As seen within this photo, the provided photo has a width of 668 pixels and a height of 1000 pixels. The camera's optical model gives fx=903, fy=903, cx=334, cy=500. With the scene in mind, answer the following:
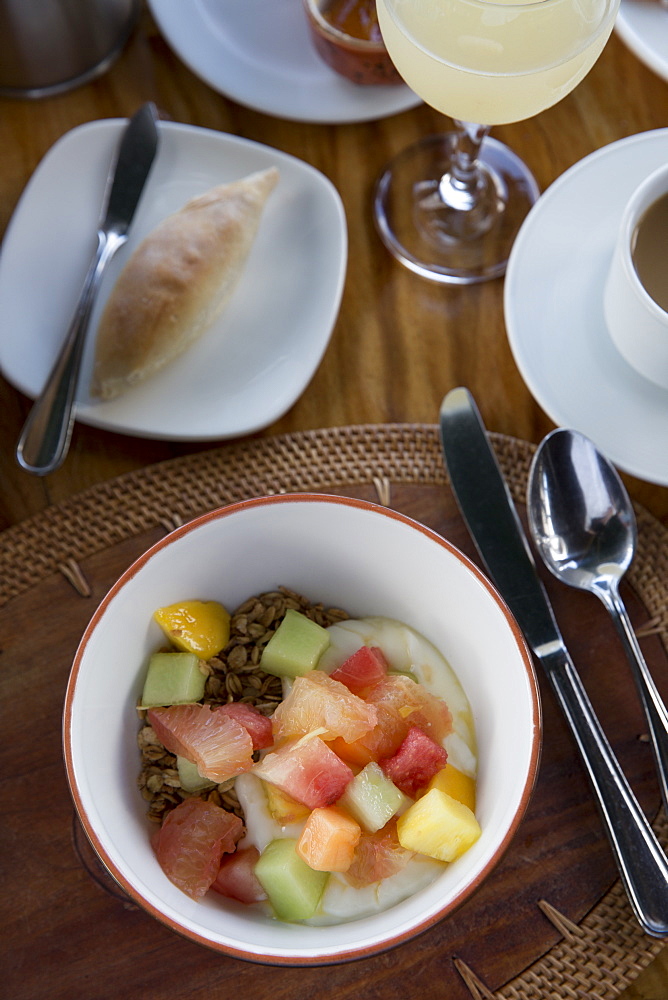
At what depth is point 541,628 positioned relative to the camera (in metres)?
0.96

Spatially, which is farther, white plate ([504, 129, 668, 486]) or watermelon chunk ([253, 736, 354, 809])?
white plate ([504, 129, 668, 486])

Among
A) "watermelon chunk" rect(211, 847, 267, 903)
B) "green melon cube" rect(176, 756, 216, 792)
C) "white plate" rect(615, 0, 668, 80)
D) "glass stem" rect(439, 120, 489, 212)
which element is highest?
"white plate" rect(615, 0, 668, 80)

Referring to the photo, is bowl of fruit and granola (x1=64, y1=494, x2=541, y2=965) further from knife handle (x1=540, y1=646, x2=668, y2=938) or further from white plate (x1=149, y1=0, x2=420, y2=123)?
white plate (x1=149, y1=0, x2=420, y2=123)

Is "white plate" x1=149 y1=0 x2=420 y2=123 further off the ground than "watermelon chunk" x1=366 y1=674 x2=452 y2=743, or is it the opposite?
"white plate" x1=149 y1=0 x2=420 y2=123

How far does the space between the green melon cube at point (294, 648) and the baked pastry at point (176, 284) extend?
0.37 meters

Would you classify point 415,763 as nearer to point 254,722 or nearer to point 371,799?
point 371,799

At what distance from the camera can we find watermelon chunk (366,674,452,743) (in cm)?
84

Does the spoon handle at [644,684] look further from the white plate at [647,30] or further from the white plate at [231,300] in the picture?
the white plate at [647,30]

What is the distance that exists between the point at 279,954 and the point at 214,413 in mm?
594

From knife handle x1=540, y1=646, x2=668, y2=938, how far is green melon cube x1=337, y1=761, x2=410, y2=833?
217 mm

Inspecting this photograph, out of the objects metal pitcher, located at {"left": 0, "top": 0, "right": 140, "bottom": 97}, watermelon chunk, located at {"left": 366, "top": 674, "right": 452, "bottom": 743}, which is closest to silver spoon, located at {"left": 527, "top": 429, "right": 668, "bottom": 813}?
watermelon chunk, located at {"left": 366, "top": 674, "right": 452, "bottom": 743}

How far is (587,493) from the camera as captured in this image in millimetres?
998

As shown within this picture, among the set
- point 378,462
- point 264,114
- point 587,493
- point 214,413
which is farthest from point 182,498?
point 264,114

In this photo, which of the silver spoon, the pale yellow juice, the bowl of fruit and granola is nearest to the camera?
the bowl of fruit and granola
